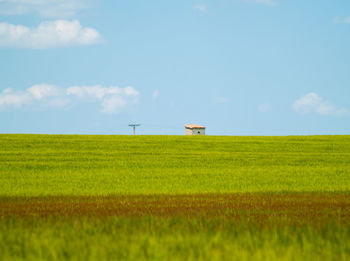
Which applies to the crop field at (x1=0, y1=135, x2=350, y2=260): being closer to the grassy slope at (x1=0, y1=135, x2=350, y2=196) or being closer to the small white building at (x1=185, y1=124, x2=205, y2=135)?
the grassy slope at (x1=0, y1=135, x2=350, y2=196)

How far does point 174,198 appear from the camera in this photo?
54.2 ft

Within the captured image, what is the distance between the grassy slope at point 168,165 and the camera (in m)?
20.8

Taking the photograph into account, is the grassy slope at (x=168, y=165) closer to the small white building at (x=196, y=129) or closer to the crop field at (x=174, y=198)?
the crop field at (x=174, y=198)

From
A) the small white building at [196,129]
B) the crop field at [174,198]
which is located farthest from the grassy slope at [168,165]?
the small white building at [196,129]

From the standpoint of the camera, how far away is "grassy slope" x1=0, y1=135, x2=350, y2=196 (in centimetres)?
2084

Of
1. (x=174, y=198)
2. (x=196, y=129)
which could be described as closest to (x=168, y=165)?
(x=174, y=198)

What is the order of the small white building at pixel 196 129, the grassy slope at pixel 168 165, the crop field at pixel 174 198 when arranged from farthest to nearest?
the small white building at pixel 196 129 → the grassy slope at pixel 168 165 → the crop field at pixel 174 198

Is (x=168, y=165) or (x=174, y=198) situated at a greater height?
(x=168, y=165)

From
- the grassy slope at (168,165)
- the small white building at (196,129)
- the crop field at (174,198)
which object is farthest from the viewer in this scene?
the small white building at (196,129)

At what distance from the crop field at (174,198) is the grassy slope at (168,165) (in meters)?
0.06

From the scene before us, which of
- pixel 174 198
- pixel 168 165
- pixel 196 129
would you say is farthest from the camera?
pixel 196 129

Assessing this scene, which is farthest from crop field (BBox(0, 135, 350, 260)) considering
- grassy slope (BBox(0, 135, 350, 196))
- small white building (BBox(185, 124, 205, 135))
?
small white building (BBox(185, 124, 205, 135))

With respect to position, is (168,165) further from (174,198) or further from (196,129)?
(196,129)

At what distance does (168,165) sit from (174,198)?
1143 centimetres
